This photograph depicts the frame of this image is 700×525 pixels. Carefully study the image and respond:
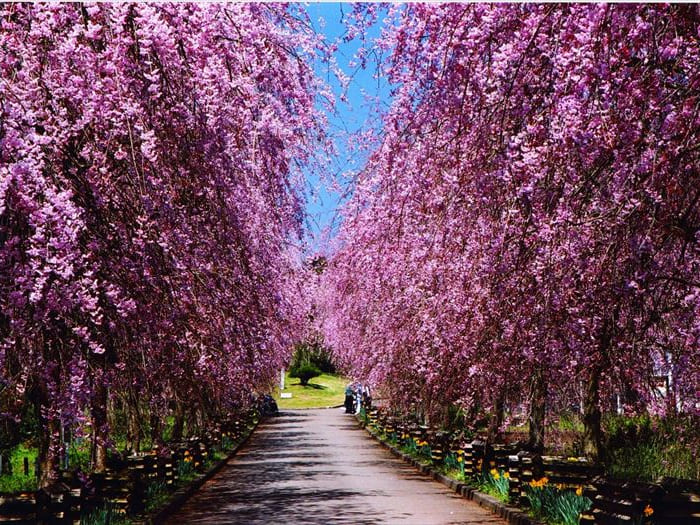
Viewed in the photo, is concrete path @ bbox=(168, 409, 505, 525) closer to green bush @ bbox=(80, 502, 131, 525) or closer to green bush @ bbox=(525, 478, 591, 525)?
green bush @ bbox=(525, 478, 591, 525)

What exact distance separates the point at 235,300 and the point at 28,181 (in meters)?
5.87

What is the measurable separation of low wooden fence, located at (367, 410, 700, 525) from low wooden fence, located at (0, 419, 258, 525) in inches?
197

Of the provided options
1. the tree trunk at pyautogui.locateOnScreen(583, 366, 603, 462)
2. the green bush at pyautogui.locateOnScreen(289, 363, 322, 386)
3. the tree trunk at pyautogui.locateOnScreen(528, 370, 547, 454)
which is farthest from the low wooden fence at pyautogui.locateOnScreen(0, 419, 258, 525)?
the green bush at pyautogui.locateOnScreen(289, 363, 322, 386)

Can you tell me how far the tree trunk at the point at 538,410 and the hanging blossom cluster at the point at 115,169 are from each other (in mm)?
6659

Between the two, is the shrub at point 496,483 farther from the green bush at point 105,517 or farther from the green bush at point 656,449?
the green bush at point 105,517

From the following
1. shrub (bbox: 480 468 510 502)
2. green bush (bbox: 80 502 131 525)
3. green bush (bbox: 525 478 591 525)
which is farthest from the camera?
shrub (bbox: 480 468 510 502)

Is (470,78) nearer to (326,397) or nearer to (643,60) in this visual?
(643,60)

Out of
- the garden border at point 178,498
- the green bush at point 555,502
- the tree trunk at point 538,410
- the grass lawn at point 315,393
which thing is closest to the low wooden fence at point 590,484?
the green bush at point 555,502

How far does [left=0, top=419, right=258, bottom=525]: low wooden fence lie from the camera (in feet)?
28.4

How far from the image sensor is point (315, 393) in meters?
96.2

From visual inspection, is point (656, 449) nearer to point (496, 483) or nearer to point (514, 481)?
point (496, 483)

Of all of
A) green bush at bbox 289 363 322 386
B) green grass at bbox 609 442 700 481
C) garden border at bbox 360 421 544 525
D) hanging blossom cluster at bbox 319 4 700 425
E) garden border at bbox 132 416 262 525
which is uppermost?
green bush at bbox 289 363 322 386

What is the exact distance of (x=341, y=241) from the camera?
3488 cm

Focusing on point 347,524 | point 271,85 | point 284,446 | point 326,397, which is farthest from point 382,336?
point 326,397
